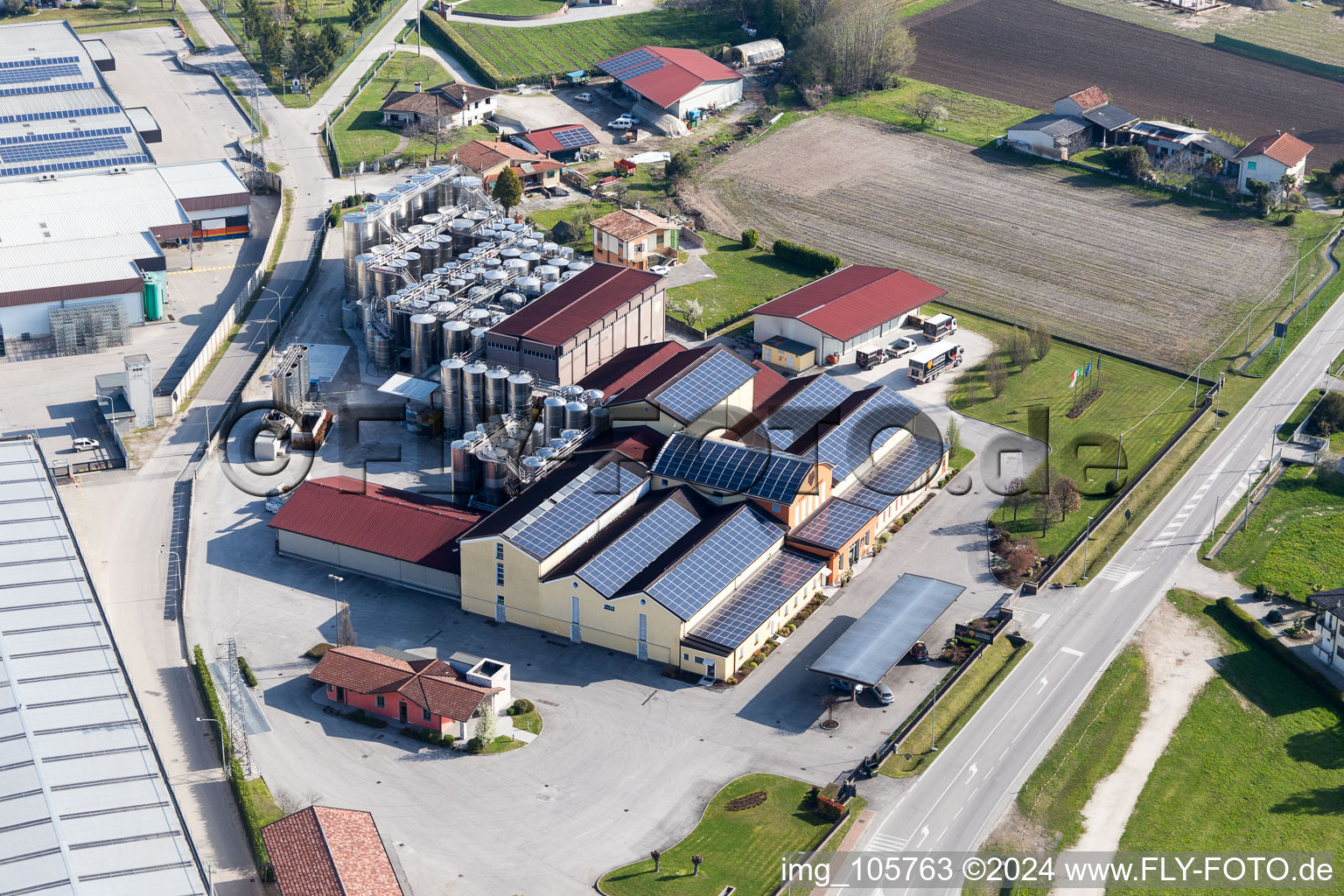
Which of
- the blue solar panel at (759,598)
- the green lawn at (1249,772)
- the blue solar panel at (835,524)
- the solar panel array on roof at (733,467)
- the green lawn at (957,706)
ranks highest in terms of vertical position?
the solar panel array on roof at (733,467)

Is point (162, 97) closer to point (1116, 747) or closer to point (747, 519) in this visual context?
point (747, 519)

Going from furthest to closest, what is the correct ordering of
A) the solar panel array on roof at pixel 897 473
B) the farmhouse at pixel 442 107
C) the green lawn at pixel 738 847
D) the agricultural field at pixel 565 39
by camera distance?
the agricultural field at pixel 565 39 < the farmhouse at pixel 442 107 < the solar panel array on roof at pixel 897 473 < the green lawn at pixel 738 847

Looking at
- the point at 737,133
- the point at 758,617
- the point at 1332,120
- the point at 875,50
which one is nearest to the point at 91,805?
the point at 758,617

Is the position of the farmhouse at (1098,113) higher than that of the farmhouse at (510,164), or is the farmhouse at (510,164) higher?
the farmhouse at (1098,113)

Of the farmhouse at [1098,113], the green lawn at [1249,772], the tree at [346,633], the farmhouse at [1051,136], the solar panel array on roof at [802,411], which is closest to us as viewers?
the green lawn at [1249,772]

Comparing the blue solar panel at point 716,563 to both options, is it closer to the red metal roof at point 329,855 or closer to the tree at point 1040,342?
the red metal roof at point 329,855

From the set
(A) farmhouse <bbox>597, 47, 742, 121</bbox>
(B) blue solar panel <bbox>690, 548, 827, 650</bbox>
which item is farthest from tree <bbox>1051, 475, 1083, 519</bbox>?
(A) farmhouse <bbox>597, 47, 742, 121</bbox>

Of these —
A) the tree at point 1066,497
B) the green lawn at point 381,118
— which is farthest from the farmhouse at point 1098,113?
the tree at point 1066,497

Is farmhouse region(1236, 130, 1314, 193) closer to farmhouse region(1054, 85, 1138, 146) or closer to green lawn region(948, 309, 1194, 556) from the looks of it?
farmhouse region(1054, 85, 1138, 146)
